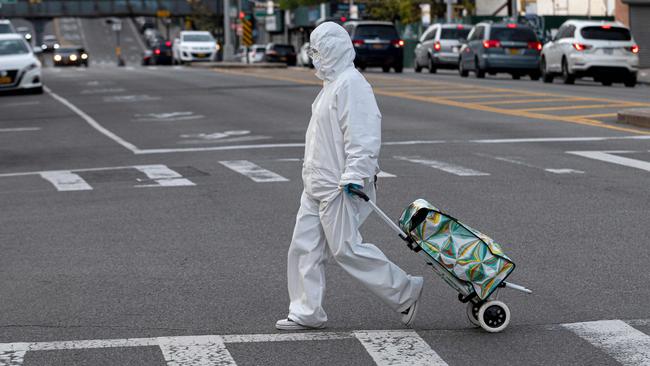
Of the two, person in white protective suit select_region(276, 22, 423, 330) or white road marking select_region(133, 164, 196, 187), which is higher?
person in white protective suit select_region(276, 22, 423, 330)

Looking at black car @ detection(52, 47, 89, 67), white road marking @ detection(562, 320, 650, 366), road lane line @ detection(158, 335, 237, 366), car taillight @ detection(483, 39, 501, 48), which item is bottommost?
black car @ detection(52, 47, 89, 67)

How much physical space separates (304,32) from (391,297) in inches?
4006

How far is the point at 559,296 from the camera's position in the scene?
8000mm

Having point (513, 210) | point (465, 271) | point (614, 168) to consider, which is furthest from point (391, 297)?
point (614, 168)

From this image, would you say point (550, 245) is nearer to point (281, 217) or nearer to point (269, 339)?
point (281, 217)

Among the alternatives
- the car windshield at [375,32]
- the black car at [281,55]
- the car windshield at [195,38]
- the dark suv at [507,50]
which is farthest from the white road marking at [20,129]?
the car windshield at [195,38]

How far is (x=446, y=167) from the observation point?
15.5 m

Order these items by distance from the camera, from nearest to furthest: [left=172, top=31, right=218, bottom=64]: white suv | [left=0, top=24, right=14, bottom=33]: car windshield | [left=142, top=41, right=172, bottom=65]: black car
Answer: [left=0, top=24, right=14, bottom=33]: car windshield → [left=172, top=31, right=218, bottom=64]: white suv → [left=142, top=41, right=172, bottom=65]: black car

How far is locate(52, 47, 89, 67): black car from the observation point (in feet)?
266

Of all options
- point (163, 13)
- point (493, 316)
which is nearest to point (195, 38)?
point (163, 13)

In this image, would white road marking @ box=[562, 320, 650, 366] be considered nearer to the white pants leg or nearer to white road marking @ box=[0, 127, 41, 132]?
the white pants leg

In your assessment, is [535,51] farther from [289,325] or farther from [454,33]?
[289,325]

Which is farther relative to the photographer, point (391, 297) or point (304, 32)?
point (304, 32)

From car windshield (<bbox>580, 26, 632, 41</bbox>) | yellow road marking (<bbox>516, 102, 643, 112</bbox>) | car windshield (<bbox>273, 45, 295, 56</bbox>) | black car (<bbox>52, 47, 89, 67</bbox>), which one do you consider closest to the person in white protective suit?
yellow road marking (<bbox>516, 102, 643, 112</bbox>)
